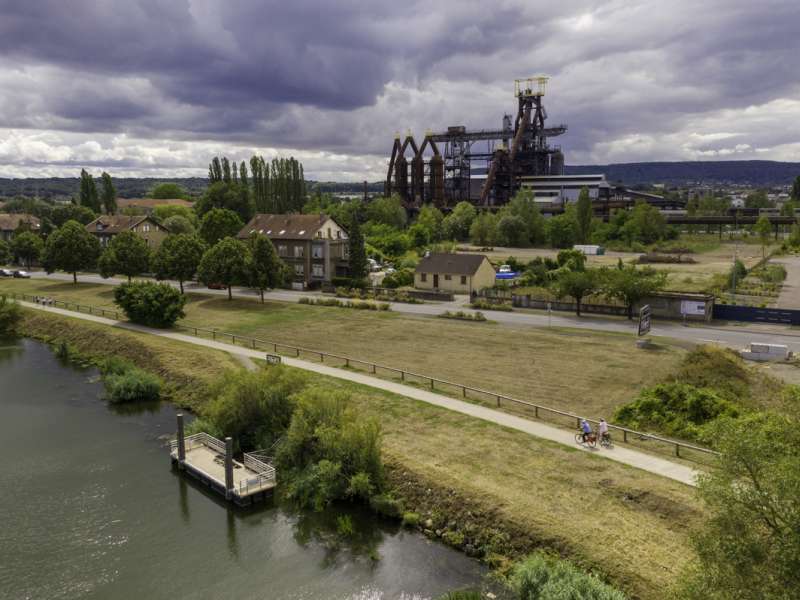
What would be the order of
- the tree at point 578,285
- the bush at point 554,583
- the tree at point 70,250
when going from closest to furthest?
the bush at point 554,583, the tree at point 578,285, the tree at point 70,250

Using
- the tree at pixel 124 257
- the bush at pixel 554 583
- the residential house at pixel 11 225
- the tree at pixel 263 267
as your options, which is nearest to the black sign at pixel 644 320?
the bush at pixel 554 583

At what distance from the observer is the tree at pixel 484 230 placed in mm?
113875

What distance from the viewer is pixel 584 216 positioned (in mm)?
113812

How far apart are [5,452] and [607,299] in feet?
150

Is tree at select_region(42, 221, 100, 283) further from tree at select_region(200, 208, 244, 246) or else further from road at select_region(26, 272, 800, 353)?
road at select_region(26, 272, 800, 353)

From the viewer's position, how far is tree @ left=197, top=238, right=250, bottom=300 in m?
60.9

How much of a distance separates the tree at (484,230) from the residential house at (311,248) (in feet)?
148

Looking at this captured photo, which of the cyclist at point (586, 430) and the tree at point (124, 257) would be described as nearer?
the cyclist at point (586, 430)

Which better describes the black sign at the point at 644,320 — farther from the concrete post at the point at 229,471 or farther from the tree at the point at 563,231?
the tree at the point at 563,231

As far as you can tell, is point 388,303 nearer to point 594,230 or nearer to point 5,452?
point 5,452

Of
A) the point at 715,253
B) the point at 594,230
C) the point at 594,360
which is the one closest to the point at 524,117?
the point at 594,230

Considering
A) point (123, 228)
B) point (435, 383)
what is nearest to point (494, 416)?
point (435, 383)

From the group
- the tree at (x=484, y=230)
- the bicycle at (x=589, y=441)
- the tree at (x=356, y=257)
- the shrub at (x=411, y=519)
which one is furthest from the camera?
the tree at (x=484, y=230)

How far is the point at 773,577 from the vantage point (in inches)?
441
